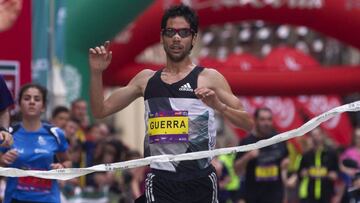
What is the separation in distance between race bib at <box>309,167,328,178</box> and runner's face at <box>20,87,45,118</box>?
7.96m

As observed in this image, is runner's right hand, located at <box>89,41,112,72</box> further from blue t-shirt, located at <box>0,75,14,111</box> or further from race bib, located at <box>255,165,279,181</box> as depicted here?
race bib, located at <box>255,165,279,181</box>

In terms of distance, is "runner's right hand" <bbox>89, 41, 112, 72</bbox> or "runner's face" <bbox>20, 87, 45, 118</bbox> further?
"runner's face" <bbox>20, 87, 45, 118</bbox>

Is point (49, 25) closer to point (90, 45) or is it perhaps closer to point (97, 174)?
point (97, 174)

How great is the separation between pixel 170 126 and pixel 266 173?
6.63m

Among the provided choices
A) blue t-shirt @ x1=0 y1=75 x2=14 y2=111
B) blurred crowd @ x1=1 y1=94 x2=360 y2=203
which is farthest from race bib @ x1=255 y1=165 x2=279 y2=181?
blue t-shirt @ x1=0 y1=75 x2=14 y2=111

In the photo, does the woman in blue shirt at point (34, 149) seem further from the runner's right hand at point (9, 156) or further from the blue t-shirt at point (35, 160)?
the runner's right hand at point (9, 156)

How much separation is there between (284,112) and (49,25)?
1556cm

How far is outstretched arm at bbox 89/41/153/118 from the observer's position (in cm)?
764

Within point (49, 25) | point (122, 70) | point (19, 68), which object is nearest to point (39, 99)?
point (19, 68)

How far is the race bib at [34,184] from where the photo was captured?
9.73 m

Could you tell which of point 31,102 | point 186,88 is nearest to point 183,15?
point 186,88

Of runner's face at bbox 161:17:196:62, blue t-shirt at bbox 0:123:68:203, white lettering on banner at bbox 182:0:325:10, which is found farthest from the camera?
white lettering on banner at bbox 182:0:325:10

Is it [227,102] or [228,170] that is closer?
[227,102]

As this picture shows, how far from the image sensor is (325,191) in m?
17.3
